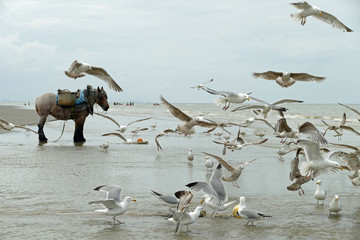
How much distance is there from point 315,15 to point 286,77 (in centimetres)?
180

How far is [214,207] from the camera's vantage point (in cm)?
743

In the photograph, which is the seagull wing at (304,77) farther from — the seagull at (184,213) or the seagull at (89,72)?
the seagull at (184,213)

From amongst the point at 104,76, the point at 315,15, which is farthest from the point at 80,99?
the point at 315,15

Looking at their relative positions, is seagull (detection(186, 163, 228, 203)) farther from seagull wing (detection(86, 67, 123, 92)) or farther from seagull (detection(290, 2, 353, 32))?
seagull wing (detection(86, 67, 123, 92))

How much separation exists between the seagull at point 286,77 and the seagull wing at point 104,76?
14.5 ft

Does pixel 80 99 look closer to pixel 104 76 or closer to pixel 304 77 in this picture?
pixel 104 76

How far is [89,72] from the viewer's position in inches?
574

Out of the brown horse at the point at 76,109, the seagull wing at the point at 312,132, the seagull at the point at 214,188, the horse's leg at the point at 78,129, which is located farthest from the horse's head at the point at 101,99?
the seagull wing at the point at 312,132

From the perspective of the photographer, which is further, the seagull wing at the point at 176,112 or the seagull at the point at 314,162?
the seagull wing at the point at 176,112

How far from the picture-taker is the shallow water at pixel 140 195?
21.6 ft

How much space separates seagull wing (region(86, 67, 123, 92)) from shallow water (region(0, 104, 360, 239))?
1968 mm

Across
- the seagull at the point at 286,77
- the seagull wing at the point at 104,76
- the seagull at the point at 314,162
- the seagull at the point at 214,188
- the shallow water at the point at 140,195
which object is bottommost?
the shallow water at the point at 140,195

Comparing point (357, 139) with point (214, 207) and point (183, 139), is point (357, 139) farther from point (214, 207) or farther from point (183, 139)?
point (214, 207)

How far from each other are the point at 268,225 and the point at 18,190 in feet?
14.8
